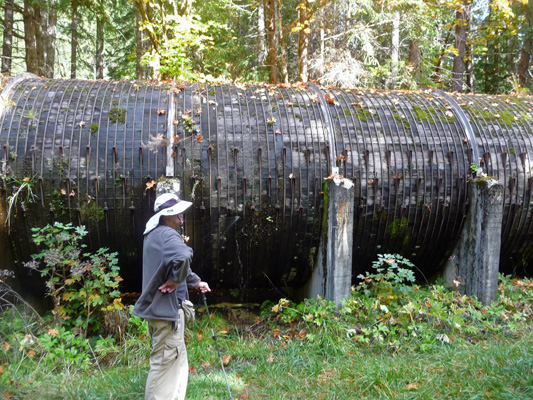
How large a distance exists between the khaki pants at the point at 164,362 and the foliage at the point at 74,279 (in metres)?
1.61

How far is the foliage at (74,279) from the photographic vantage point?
513cm

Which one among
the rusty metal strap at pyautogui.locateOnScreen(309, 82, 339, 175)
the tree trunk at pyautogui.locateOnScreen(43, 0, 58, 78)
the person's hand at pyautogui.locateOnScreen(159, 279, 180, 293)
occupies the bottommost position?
the person's hand at pyautogui.locateOnScreen(159, 279, 180, 293)

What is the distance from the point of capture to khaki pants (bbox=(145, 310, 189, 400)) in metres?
3.75

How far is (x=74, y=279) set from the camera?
203 inches

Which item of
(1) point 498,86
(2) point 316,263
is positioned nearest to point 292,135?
(2) point 316,263

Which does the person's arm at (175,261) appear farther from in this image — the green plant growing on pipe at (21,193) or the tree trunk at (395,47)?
the tree trunk at (395,47)

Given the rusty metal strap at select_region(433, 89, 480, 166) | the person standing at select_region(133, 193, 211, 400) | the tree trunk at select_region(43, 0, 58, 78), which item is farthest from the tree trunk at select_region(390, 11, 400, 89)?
the person standing at select_region(133, 193, 211, 400)

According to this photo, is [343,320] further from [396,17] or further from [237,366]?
[396,17]

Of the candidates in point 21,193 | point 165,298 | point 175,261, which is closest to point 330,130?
point 175,261

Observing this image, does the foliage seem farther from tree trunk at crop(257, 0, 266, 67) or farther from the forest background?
tree trunk at crop(257, 0, 266, 67)

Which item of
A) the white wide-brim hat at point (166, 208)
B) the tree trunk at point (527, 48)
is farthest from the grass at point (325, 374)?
the tree trunk at point (527, 48)

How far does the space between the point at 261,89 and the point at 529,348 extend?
5186 millimetres

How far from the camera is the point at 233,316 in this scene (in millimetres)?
6750

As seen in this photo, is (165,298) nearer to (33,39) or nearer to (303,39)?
(303,39)
